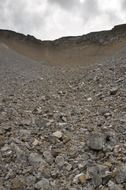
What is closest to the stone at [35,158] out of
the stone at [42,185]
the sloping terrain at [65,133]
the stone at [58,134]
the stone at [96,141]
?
the sloping terrain at [65,133]

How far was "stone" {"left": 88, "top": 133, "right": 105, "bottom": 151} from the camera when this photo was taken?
578cm

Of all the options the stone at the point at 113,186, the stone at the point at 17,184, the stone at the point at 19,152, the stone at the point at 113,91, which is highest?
the stone at the point at 113,91

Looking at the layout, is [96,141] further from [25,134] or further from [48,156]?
[25,134]

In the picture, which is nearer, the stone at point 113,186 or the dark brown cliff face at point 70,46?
the stone at point 113,186

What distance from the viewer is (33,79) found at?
11914 millimetres

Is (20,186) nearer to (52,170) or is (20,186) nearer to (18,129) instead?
(52,170)

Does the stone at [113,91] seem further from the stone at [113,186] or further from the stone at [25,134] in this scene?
the stone at [113,186]

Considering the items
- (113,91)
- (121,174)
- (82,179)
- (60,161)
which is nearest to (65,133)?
(60,161)

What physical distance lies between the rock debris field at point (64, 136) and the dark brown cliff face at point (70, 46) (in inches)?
553

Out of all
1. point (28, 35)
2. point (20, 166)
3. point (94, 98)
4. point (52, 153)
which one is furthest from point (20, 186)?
point (28, 35)

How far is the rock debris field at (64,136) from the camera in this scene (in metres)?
5.08

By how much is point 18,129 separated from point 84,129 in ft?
4.62

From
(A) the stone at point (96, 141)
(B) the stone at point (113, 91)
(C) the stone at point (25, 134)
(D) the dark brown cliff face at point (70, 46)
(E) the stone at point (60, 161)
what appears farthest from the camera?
(D) the dark brown cliff face at point (70, 46)

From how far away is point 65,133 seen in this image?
257 inches
